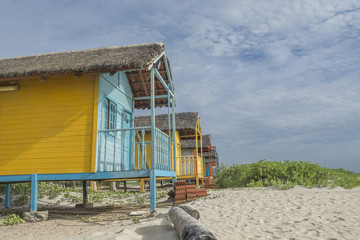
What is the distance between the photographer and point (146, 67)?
7.84 metres

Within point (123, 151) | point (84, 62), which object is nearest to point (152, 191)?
point (123, 151)

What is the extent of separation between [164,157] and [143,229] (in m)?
4.14

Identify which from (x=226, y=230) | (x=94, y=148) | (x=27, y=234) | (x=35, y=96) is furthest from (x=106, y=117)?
(x=226, y=230)

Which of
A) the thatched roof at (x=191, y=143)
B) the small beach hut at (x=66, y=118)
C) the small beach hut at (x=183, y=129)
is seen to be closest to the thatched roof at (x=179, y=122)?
the small beach hut at (x=183, y=129)

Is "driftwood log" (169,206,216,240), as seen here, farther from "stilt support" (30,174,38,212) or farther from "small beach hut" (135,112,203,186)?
"small beach hut" (135,112,203,186)

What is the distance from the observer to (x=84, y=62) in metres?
8.16

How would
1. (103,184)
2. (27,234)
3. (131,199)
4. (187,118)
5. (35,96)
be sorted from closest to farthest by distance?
(27,234) → (35,96) → (131,199) → (187,118) → (103,184)

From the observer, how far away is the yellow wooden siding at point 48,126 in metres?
8.27

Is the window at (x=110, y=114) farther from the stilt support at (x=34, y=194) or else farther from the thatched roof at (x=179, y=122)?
the thatched roof at (x=179, y=122)

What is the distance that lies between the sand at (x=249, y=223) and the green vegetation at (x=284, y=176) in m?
3.95

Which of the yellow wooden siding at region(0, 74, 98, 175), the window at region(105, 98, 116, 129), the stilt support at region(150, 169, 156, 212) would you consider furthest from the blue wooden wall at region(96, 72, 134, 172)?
the stilt support at region(150, 169, 156, 212)

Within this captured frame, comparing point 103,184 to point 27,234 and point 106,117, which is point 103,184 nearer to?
point 106,117

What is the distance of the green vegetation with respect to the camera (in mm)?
12766

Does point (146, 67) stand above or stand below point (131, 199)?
above
